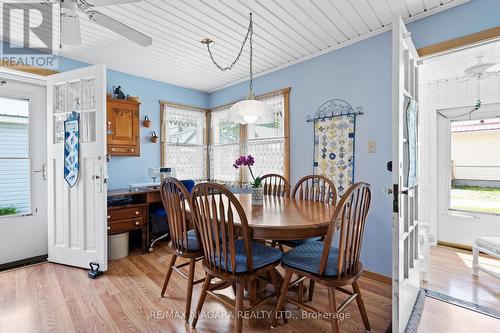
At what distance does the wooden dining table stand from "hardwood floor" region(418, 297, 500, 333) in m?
1.07

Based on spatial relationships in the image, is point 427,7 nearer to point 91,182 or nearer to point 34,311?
point 91,182

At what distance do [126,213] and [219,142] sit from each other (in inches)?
76.9

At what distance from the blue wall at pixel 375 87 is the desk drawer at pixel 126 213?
7.09 feet

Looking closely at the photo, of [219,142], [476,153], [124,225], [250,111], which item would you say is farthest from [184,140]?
[476,153]

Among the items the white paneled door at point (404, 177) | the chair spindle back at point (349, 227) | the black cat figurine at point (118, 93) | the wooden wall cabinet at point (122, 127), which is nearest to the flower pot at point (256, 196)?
the chair spindle back at point (349, 227)

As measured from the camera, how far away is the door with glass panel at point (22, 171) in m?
2.70

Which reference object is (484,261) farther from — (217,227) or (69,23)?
(69,23)

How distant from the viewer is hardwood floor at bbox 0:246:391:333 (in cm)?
172

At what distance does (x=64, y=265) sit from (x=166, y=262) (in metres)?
1.10

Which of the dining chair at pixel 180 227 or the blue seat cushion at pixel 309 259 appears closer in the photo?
the blue seat cushion at pixel 309 259

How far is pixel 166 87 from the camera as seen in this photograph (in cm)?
396

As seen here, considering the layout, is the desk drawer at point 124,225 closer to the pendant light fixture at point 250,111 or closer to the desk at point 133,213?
the desk at point 133,213

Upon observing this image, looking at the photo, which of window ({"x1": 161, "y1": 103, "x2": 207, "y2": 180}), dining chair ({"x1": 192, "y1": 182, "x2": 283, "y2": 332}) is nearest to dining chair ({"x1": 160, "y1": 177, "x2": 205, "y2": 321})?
dining chair ({"x1": 192, "y1": 182, "x2": 283, "y2": 332})

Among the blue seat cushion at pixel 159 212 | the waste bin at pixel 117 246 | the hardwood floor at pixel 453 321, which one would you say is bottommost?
the hardwood floor at pixel 453 321
